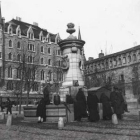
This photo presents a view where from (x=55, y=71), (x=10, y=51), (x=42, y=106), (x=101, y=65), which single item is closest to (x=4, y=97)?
(x=10, y=51)

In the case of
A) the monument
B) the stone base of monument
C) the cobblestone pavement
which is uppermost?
the monument

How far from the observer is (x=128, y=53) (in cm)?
5678

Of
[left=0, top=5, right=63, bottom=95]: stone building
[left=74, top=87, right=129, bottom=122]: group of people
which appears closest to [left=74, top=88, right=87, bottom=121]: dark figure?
[left=74, top=87, right=129, bottom=122]: group of people

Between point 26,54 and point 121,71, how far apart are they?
76.6 feet

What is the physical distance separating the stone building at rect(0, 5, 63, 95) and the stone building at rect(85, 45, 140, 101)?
10984 mm

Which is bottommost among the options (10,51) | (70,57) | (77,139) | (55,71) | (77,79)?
(77,139)

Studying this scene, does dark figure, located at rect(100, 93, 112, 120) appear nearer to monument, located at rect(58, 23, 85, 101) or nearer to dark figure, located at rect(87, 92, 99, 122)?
dark figure, located at rect(87, 92, 99, 122)

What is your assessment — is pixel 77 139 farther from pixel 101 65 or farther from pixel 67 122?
pixel 101 65

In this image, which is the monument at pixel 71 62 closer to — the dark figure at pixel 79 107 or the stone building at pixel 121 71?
the dark figure at pixel 79 107

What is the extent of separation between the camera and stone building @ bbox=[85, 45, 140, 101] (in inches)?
2085

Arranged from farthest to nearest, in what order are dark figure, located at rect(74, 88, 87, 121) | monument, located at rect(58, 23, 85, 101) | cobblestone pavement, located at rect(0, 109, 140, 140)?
monument, located at rect(58, 23, 85, 101)
dark figure, located at rect(74, 88, 87, 121)
cobblestone pavement, located at rect(0, 109, 140, 140)

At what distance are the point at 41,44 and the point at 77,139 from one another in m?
55.9

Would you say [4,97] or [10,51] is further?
[10,51]

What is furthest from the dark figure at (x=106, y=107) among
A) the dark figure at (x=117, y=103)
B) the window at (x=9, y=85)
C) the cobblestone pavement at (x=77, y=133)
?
the window at (x=9, y=85)
